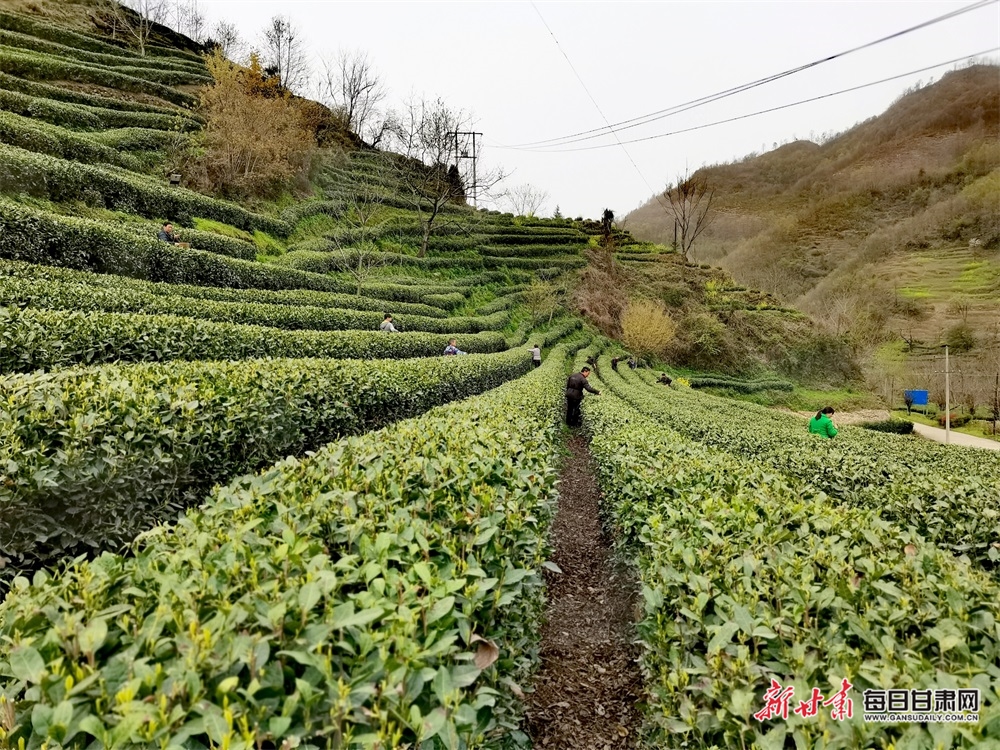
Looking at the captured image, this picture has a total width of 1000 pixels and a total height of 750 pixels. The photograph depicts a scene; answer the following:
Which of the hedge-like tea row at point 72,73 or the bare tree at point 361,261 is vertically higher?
the hedge-like tea row at point 72,73

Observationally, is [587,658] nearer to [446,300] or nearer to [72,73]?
[446,300]

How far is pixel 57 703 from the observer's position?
3.74ft

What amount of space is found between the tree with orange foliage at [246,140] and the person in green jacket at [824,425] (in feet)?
95.7

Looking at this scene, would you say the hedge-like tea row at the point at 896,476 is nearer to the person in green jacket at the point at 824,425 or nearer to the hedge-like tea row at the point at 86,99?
the person in green jacket at the point at 824,425

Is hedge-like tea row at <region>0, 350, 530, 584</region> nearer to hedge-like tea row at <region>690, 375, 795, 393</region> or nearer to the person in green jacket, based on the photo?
the person in green jacket

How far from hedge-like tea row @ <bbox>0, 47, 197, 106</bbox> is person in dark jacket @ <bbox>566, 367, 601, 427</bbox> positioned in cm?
3257

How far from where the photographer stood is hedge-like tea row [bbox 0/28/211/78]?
2800cm

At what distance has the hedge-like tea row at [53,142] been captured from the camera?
51.6ft

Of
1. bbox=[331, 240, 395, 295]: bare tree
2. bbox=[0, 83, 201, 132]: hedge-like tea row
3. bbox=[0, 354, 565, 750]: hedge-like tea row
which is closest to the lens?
bbox=[0, 354, 565, 750]: hedge-like tea row

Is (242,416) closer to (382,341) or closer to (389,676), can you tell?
(389,676)

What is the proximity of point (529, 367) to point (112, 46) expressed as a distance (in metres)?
37.4

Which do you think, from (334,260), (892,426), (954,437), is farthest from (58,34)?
(954,437)

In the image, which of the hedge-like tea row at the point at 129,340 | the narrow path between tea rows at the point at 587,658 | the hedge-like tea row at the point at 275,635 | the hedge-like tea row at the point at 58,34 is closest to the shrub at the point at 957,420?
the narrow path between tea rows at the point at 587,658
